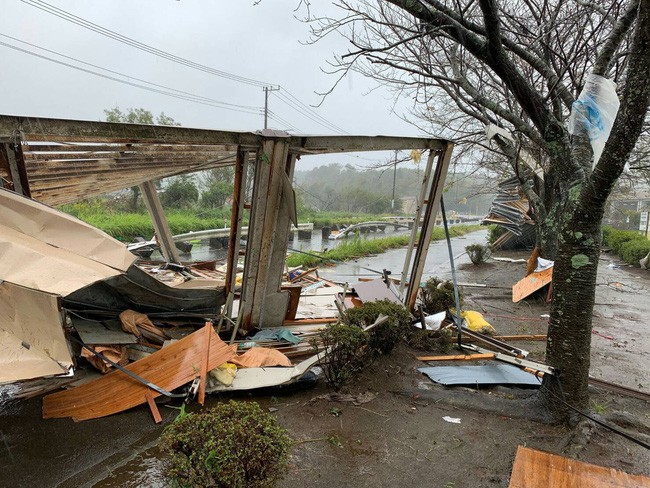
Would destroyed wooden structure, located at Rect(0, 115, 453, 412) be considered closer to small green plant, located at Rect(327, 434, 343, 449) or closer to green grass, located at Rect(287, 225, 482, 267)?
small green plant, located at Rect(327, 434, 343, 449)

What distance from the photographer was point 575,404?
3.83 meters

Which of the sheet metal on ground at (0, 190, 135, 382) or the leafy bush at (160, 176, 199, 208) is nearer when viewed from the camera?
the sheet metal on ground at (0, 190, 135, 382)

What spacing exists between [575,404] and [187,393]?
12.2ft

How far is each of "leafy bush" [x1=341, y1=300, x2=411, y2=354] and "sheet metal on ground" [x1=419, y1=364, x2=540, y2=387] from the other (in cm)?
56

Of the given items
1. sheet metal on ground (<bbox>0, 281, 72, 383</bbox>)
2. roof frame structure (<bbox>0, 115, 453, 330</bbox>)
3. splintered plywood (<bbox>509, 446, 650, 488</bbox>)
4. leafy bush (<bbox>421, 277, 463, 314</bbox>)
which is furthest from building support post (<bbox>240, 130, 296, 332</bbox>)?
splintered plywood (<bbox>509, 446, 650, 488</bbox>)

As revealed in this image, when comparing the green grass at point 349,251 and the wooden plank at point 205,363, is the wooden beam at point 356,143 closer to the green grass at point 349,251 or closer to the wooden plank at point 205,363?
the wooden plank at point 205,363

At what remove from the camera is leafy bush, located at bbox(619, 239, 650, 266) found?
51.9 ft

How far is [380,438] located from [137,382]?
240 centimetres

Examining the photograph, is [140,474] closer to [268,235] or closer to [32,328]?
[32,328]

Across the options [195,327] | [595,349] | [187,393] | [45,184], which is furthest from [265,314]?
[595,349]

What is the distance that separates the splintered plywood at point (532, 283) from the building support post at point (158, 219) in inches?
318

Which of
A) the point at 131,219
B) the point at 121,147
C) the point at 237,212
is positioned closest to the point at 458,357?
the point at 237,212

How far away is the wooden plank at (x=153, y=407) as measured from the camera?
3.69 meters

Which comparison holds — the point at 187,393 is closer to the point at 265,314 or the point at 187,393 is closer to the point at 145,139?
the point at 265,314
